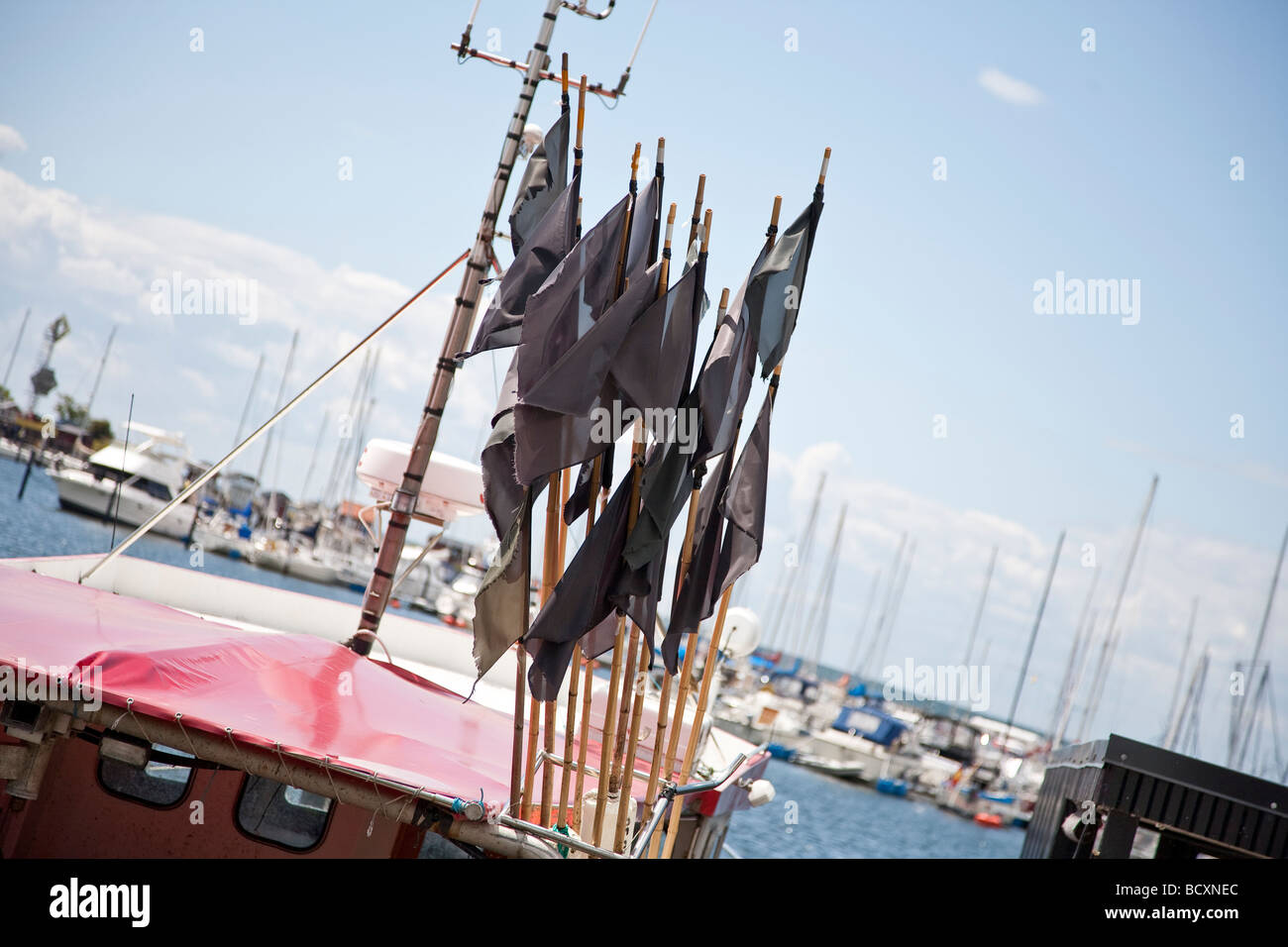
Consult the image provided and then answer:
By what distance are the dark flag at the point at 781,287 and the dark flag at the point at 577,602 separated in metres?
1.39

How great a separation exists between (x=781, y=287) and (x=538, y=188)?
1916 millimetres

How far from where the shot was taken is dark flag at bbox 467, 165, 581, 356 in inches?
279

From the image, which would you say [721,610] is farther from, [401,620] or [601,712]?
[401,620]

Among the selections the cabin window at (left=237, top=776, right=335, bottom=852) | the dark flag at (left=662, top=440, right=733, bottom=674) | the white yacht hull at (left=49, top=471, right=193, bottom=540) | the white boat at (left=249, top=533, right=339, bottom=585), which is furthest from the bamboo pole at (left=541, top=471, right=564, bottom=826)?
the white boat at (left=249, top=533, right=339, bottom=585)

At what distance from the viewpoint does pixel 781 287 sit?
7176 millimetres

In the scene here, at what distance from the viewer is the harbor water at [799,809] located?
1697 inches

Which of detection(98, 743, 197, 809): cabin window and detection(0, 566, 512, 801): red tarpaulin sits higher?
detection(0, 566, 512, 801): red tarpaulin

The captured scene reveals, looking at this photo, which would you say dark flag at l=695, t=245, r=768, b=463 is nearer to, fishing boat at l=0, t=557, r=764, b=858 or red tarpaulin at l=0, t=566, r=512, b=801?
fishing boat at l=0, t=557, r=764, b=858

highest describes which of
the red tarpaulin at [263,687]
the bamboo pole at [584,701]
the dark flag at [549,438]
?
the dark flag at [549,438]

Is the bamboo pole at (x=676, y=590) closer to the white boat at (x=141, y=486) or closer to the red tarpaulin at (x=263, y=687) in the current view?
the red tarpaulin at (x=263, y=687)

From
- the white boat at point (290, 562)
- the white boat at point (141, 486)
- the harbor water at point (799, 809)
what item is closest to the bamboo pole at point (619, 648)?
the harbor water at point (799, 809)

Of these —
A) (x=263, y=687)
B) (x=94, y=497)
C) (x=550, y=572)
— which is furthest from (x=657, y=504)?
(x=94, y=497)

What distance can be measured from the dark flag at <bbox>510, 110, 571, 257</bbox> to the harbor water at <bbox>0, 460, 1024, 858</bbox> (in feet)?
104

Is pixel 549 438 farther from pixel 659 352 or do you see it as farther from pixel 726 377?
pixel 726 377
